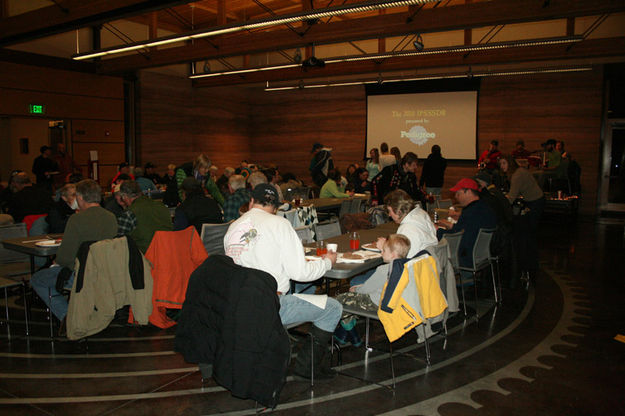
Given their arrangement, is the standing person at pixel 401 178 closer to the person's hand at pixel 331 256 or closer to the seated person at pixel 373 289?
the seated person at pixel 373 289

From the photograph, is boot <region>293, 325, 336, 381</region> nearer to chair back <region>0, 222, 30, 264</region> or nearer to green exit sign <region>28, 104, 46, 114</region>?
chair back <region>0, 222, 30, 264</region>

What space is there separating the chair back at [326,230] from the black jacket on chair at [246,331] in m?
2.25

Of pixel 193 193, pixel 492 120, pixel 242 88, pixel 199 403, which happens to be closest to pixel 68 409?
pixel 199 403

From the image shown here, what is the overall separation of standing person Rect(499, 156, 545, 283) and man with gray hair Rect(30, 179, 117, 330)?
473 centimetres

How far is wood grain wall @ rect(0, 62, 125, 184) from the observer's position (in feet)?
34.6

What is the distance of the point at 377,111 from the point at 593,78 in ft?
18.9

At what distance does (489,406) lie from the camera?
3.13 meters

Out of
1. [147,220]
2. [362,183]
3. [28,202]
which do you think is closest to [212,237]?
[147,220]

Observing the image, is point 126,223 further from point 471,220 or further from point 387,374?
point 471,220

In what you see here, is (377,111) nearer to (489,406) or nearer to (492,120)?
(492,120)

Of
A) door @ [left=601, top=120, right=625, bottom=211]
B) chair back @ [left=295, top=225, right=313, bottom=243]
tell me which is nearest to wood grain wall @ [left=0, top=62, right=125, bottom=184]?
chair back @ [left=295, top=225, right=313, bottom=243]

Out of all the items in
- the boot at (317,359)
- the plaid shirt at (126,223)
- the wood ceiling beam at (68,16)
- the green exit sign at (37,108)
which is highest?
the wood ceiling beam at (68,16)

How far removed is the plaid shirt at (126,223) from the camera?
4.41 m

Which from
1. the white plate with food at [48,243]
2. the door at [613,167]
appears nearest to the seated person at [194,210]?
the white plate with food at [48,243]
